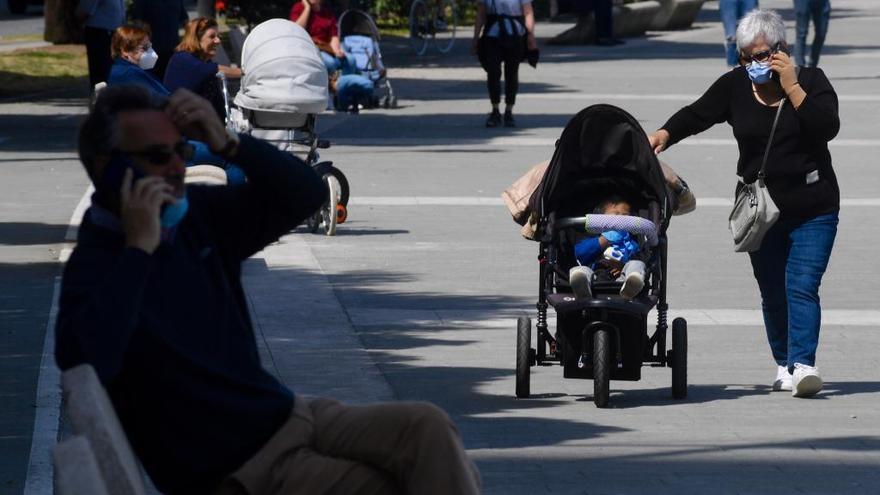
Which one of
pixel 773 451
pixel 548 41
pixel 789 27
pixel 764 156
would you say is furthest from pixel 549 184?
pixel 789 27

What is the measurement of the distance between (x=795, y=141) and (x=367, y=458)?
4558 millimetres

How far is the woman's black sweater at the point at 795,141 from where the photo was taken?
8305mm

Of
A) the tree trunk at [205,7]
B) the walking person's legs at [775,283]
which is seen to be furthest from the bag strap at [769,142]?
the tree trunk at [205,7]

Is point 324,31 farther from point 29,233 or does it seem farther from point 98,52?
point 29,233

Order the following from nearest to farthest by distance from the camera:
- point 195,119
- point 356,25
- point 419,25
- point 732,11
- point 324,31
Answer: point 195,119 → point 324,31 → point 356,25 → point 732,11 → point 419,25

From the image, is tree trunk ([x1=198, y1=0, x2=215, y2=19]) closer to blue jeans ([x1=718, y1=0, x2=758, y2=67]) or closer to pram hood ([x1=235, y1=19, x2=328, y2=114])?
blue jeans ([x1=718, y1=0, x2=758, y2=67])

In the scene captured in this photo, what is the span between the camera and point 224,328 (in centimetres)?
424

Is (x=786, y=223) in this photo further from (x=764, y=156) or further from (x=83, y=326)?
(x=83, y=326)

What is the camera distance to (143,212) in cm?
404

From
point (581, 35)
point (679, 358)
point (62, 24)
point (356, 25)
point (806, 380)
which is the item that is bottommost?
point (581, 35)

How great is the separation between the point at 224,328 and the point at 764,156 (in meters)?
4.66

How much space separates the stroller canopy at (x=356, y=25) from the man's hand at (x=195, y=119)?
17637 mm

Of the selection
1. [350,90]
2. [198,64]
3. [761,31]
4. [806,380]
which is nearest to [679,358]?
[806,380]

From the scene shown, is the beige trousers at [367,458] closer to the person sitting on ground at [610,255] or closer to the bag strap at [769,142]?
the person sitting on ground at [610,255]
